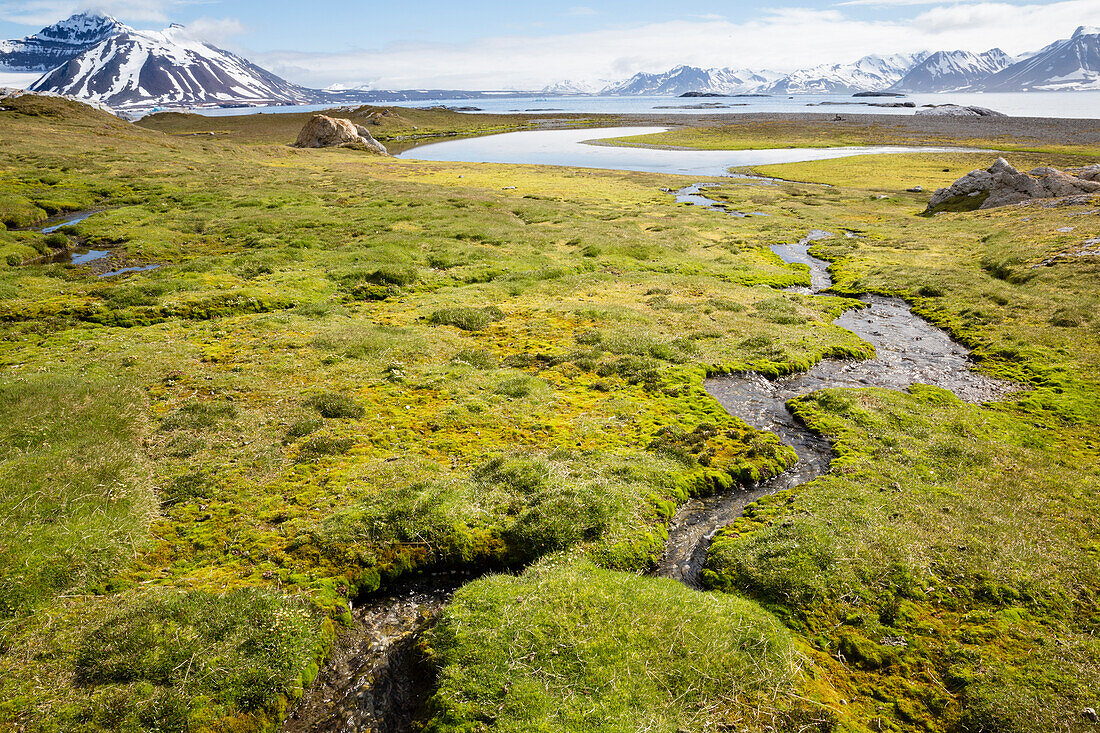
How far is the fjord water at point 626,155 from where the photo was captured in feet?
376

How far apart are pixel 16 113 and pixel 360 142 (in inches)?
2430

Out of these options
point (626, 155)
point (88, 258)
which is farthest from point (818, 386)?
point (626, 155)

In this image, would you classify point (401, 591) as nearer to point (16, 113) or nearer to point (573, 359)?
point (573, 359)

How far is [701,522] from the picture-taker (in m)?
13.7

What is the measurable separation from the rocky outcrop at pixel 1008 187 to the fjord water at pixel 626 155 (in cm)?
4485

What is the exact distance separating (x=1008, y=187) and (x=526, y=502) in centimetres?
7413

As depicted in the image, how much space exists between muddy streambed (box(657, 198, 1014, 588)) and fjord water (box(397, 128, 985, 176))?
3236 inches

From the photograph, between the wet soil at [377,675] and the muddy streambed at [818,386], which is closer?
the wet soil at [377,675]

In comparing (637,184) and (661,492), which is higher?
(637,184)

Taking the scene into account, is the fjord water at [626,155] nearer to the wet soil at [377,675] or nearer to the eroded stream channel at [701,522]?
A: the eroded stream channel at [701,522]

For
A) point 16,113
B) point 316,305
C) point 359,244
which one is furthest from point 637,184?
point 16,113

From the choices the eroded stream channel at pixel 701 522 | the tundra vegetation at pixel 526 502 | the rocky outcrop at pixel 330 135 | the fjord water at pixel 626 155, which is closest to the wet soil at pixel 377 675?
the eroded stream channel at pixel 701 522

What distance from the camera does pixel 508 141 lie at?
172 meters

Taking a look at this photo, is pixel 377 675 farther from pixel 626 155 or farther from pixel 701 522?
pixel 626 155
